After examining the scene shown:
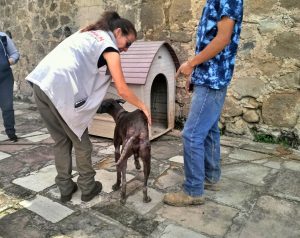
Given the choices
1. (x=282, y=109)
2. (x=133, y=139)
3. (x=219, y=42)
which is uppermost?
(x=219, y=42)

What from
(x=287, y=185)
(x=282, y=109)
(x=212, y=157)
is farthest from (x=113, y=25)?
(x=282, y=109)

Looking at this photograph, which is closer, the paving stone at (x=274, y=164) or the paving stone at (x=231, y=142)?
the paving stone at (x=274, y=164)

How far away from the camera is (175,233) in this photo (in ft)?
8.47

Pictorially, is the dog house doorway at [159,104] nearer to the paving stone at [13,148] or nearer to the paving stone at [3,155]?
the paving stone at [13,148]

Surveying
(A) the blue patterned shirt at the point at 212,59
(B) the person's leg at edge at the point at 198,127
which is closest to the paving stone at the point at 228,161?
(B) the person's leg at edge at the point at 198,127

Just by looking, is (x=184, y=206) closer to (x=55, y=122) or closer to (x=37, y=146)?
(x=55, y=122)

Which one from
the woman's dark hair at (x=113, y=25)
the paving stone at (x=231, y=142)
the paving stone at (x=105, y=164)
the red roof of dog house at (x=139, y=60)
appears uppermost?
the woman's dark hair at (x=113, y=25)

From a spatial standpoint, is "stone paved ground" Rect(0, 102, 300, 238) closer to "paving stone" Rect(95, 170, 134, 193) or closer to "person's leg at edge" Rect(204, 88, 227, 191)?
"paving stone" Rect(95, 170, 134, 193)

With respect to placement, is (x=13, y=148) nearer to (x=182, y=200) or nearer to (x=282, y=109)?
(x=182, y=200)

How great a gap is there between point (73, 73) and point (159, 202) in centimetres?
134

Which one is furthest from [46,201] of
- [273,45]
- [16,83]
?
[16,83]

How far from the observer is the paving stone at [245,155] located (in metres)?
4.08

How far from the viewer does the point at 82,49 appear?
8.76ft

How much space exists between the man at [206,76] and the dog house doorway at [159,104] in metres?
2.11
